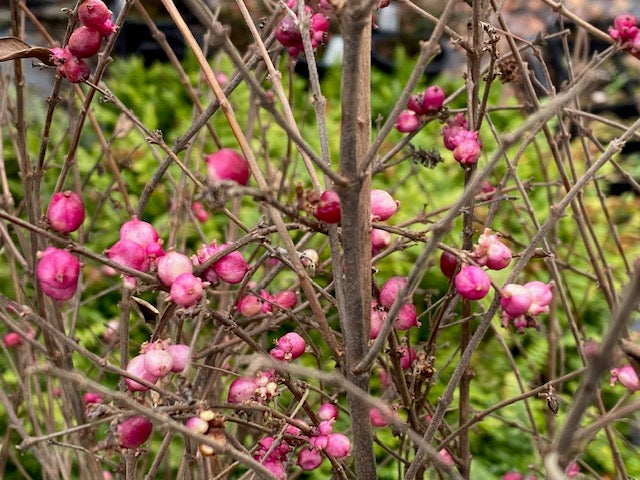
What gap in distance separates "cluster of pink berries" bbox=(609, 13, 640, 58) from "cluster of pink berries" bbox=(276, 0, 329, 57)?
1.50 feet

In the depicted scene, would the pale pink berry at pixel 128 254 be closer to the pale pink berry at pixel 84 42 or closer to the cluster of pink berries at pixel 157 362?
the cluster of pink berries at pixel 157 362

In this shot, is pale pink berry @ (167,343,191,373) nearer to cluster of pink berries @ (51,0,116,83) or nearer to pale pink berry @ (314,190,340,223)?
pale pink berry @ (314,190,340,223)

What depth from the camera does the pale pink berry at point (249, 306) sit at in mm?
1027

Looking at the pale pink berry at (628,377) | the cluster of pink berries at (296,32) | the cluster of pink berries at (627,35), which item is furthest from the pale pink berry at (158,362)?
the cluster of pink berries at (627,35)

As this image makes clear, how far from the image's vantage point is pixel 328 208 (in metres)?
0.78

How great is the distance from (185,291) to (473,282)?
0.31 m

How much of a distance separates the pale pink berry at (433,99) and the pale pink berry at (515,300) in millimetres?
280

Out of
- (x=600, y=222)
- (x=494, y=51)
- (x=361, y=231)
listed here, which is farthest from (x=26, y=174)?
(x=600, y=222)

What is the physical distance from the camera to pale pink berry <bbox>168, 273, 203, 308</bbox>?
78 centimetres

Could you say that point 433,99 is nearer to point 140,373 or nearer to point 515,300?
point 515,300

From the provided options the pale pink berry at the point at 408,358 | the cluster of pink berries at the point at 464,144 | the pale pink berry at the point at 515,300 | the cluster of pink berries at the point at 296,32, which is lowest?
the pale pink berry at the point at 408,358

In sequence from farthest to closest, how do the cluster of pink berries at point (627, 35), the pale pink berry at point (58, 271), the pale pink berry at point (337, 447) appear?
the cluster of pink berries at point (627, 35), the pale pink berry at point (337, 447), the pale pink berry at point (58, 271)

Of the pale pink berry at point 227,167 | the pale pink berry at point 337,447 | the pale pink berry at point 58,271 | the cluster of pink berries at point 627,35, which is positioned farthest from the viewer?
the cluster of pink berries at point 627,35

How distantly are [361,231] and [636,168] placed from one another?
351 cm
